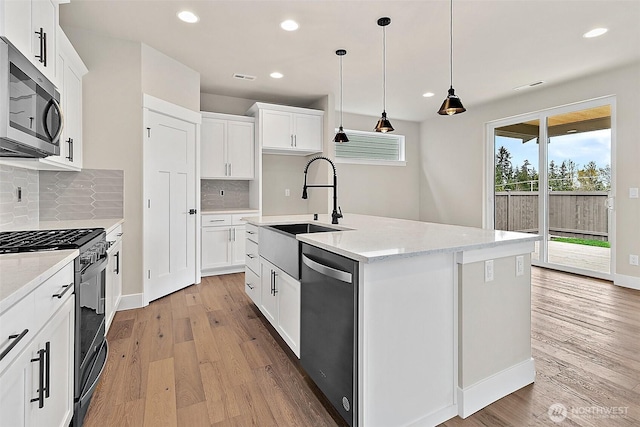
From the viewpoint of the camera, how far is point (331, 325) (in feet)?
5.54

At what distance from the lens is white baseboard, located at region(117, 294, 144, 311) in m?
3.34

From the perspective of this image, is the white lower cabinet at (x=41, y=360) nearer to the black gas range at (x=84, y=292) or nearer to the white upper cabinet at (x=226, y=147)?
the black gas range at (x=84, y=292)

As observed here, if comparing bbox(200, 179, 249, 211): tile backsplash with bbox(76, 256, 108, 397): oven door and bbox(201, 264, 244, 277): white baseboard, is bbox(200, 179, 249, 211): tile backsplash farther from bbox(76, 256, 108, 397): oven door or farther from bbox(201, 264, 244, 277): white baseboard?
bbox(76, 256, 108, 397): oven door

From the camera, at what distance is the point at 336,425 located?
1.67 metres

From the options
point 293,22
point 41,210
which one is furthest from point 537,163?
point 41,210

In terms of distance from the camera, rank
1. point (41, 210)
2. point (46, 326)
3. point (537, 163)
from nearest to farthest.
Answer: point (46, 326)
point (41, 210)
point (537, 163)

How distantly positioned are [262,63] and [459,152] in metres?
4.22

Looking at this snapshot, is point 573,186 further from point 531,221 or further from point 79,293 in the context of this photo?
point 79,293

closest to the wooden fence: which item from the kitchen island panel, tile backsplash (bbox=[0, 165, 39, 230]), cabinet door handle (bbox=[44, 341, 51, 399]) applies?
the kitchen island panel

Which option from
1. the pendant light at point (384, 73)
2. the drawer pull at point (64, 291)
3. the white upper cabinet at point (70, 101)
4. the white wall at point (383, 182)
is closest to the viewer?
the drawer pull at point (64, 291)

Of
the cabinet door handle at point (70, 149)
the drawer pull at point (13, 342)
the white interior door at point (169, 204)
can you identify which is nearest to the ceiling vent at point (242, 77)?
the white interior door at point (169, 204)

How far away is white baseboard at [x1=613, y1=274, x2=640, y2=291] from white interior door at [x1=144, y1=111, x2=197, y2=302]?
17.8ft

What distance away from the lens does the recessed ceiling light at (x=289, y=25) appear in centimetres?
303

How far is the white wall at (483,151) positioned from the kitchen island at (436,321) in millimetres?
3348
